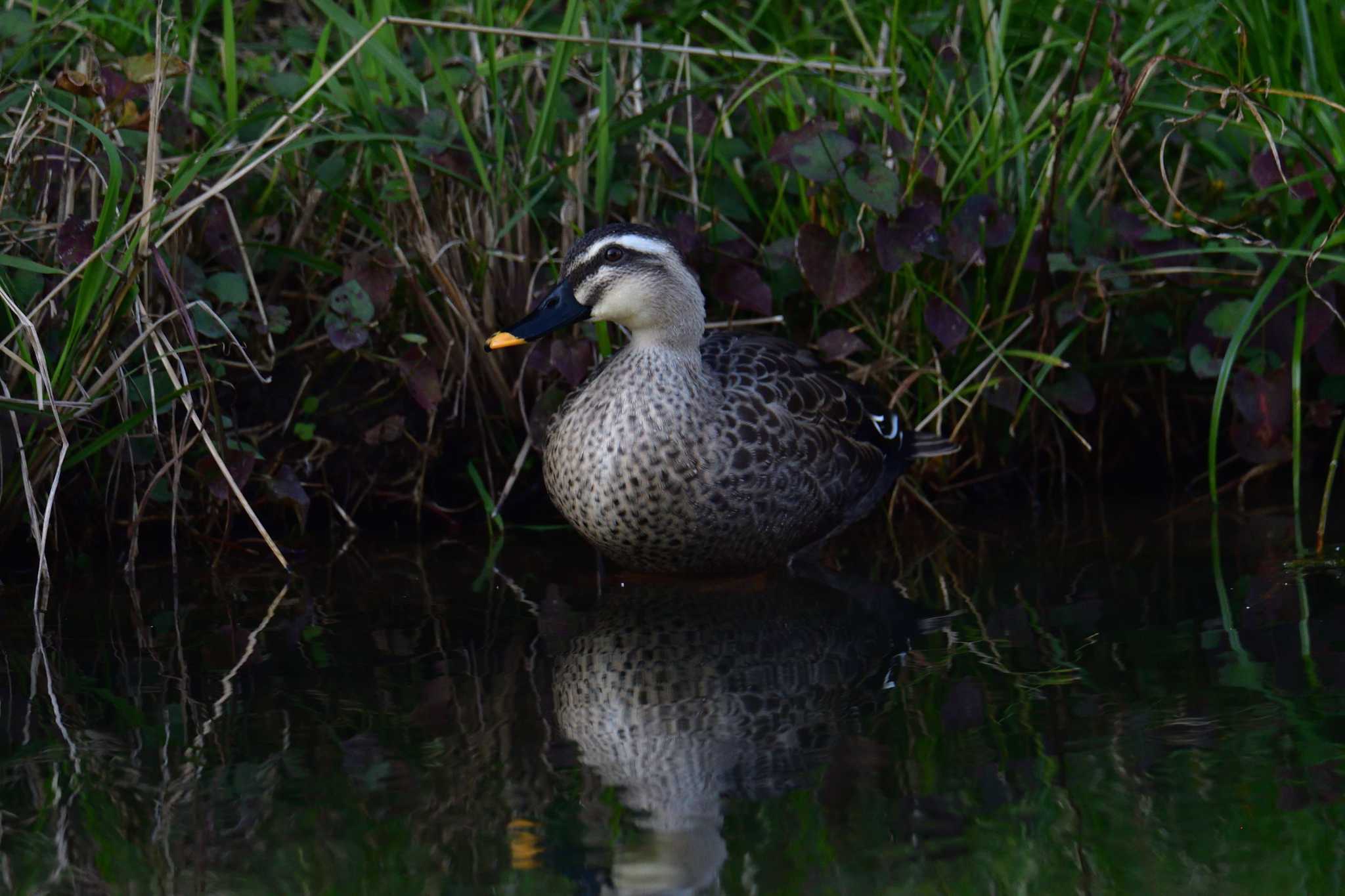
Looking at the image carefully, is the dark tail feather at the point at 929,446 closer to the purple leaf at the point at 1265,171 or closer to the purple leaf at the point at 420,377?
the purple leaf at the point at 1265,171

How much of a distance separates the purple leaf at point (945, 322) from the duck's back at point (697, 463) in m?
0.45

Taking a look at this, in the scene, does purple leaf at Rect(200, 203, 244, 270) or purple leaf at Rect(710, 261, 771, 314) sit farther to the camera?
purple leaf at Rect(710, 261, 771, 314)

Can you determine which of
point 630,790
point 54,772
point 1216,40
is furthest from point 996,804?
point 1216,40

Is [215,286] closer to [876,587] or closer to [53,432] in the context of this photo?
[53,432]

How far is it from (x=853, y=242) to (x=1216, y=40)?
1.43m

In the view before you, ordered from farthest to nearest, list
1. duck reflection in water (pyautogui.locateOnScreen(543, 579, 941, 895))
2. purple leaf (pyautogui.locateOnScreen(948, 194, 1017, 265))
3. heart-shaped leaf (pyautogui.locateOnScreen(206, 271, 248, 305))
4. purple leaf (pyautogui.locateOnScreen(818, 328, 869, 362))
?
purple leaf (pyautogui.locateOnScreen(818, 328, 869, 362)), purple leaf (pyautogui.locateOnScreen(948, 194, 1017, 265)), heart-shaped leaf (pyautogui.locateOnScreen(206, 271, 248, 305)), duck reflection in water (pyautogui.locateOnScreen(543, 579, 941, 895))

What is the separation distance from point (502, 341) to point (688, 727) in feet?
4.43

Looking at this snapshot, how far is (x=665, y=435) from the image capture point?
3965 mm

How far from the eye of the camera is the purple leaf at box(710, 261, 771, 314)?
4613 mm

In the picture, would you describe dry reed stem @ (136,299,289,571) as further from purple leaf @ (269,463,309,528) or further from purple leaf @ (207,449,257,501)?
purple leaf @ (269,463,309,528)

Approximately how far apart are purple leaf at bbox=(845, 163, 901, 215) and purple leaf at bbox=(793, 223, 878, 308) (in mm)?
155

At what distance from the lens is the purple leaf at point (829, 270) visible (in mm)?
4457

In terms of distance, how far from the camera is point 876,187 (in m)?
4.41

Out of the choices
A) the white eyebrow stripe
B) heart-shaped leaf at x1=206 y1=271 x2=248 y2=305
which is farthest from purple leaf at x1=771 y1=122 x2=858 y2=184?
heart-shaped leaf at x1=206 y1=271 x2=248 y2=305
